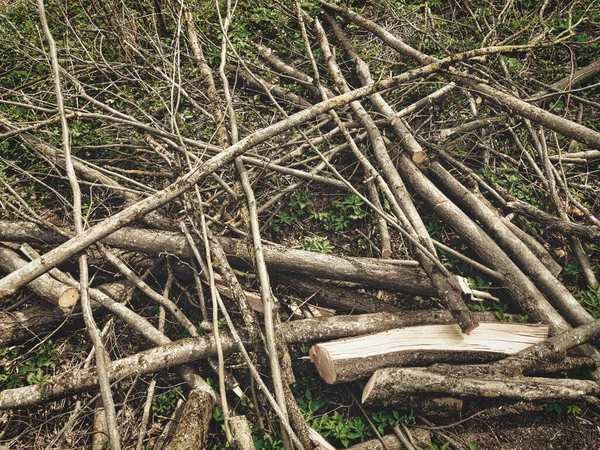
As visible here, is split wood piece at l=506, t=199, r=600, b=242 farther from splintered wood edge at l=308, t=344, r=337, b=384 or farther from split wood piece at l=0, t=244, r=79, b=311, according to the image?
split wood piece at l=0, t=244, r=79, b=311

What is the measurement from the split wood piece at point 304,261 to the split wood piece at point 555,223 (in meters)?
1.39

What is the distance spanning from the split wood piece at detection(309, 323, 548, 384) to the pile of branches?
30 millimetres

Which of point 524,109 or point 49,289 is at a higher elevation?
point 524,109

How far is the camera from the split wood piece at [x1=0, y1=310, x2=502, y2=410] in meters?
2.25

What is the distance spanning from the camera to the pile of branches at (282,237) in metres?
2.32

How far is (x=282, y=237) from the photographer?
347cm

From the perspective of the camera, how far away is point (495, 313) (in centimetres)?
287

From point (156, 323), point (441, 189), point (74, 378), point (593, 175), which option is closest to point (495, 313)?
point (441, 189)

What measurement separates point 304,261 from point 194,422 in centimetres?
138

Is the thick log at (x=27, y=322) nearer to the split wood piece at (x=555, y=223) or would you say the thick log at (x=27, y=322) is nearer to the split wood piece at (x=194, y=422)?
the split wood piece at (x=194, y=422)

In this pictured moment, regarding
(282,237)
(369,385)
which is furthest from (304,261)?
(369,385)

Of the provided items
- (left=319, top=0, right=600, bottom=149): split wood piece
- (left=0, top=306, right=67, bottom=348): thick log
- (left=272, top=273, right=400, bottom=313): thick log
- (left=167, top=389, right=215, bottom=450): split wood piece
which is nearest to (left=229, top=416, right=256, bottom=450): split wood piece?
(left=167, top=389, right=215, bottom=450): split wood piece

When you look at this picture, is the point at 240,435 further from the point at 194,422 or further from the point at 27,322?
the point at 27,322

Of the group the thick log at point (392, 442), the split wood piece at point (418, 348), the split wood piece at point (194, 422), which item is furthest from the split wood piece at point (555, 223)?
the split wood piece at point (194, 422)
